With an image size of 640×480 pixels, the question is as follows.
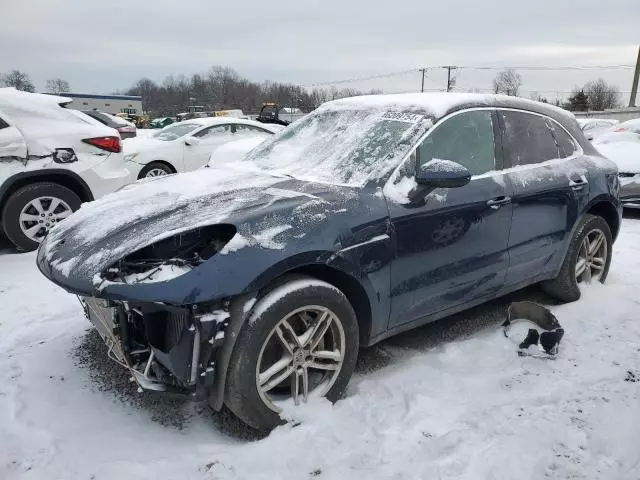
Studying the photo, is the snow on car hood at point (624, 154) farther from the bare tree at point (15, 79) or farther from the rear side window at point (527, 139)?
the bare tree at point (15, 79)

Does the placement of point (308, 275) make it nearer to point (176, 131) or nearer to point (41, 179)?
point (41, 179)

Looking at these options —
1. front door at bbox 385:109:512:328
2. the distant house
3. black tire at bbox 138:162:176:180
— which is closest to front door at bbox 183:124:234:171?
black tire at bbox 138:162:176:180

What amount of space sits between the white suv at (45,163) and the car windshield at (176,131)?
4510 millimetres

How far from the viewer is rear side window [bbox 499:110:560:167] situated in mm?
3764

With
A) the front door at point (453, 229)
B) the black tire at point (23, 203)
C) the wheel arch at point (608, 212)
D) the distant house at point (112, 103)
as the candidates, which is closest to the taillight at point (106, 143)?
the black tire at point (23, 203)

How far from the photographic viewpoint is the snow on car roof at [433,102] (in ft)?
11.3

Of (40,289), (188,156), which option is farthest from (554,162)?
(188,156)

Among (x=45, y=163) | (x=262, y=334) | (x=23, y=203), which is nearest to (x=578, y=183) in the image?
(x=262, y=334)

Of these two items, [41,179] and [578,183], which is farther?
[41,179]

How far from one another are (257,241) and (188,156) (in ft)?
26.6

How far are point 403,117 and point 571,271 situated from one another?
2.02m

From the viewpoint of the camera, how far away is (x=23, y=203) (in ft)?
17.8

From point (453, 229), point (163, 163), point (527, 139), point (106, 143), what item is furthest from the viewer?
point (163, 163)

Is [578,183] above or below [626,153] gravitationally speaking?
above
